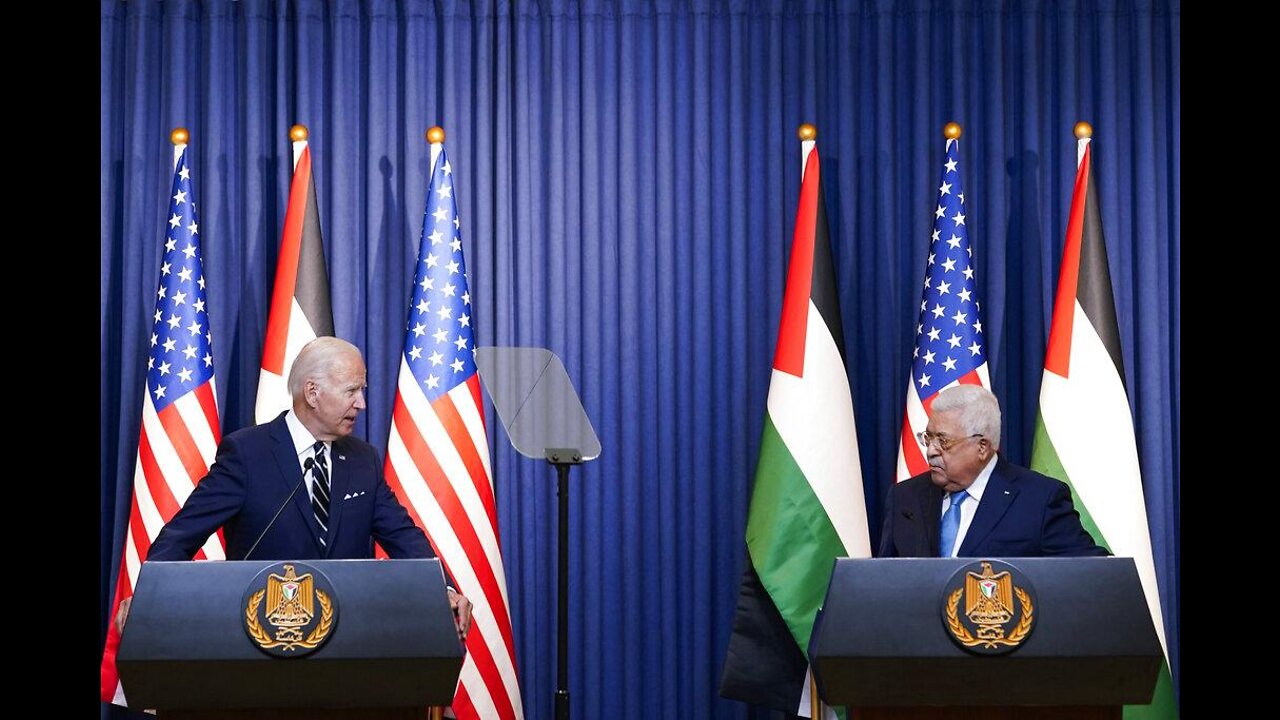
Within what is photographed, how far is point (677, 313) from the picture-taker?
17.4 ft

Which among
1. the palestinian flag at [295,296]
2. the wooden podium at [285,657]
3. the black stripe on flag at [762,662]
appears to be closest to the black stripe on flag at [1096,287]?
the black stripe on flag at [762,662]

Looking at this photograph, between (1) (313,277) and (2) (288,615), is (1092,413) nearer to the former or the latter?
(1) (313,277)

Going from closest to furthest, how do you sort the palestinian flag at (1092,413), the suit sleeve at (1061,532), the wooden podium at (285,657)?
the wooden podium at (285,657)
the suit sleeve at (1061,532)
the palestinian flag at (1092,413)

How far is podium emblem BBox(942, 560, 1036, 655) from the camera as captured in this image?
9.78 ft

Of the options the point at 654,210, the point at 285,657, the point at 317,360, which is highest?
the point at 654,210

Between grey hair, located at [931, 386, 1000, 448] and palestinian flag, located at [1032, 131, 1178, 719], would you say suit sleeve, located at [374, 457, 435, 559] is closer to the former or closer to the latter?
grey hair, located at [931, 386, 1000, 448]

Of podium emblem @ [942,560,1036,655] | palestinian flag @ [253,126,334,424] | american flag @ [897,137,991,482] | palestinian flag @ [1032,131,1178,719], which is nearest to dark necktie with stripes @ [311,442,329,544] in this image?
palestinian flag @ [253,126,334,424]

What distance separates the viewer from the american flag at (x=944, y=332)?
4.78 m

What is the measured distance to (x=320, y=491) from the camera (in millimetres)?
3736

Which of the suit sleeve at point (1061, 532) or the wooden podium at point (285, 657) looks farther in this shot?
the suit sleeve at point (1061, 532)

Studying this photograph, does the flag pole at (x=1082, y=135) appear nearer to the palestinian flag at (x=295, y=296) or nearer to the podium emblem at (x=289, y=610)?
the palestinian flag at (x=295, y=296)

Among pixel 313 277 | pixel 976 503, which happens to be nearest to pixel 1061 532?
pixel 976 503

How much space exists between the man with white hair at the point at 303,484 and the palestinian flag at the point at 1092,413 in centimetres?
224

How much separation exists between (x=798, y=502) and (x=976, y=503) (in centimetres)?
105
